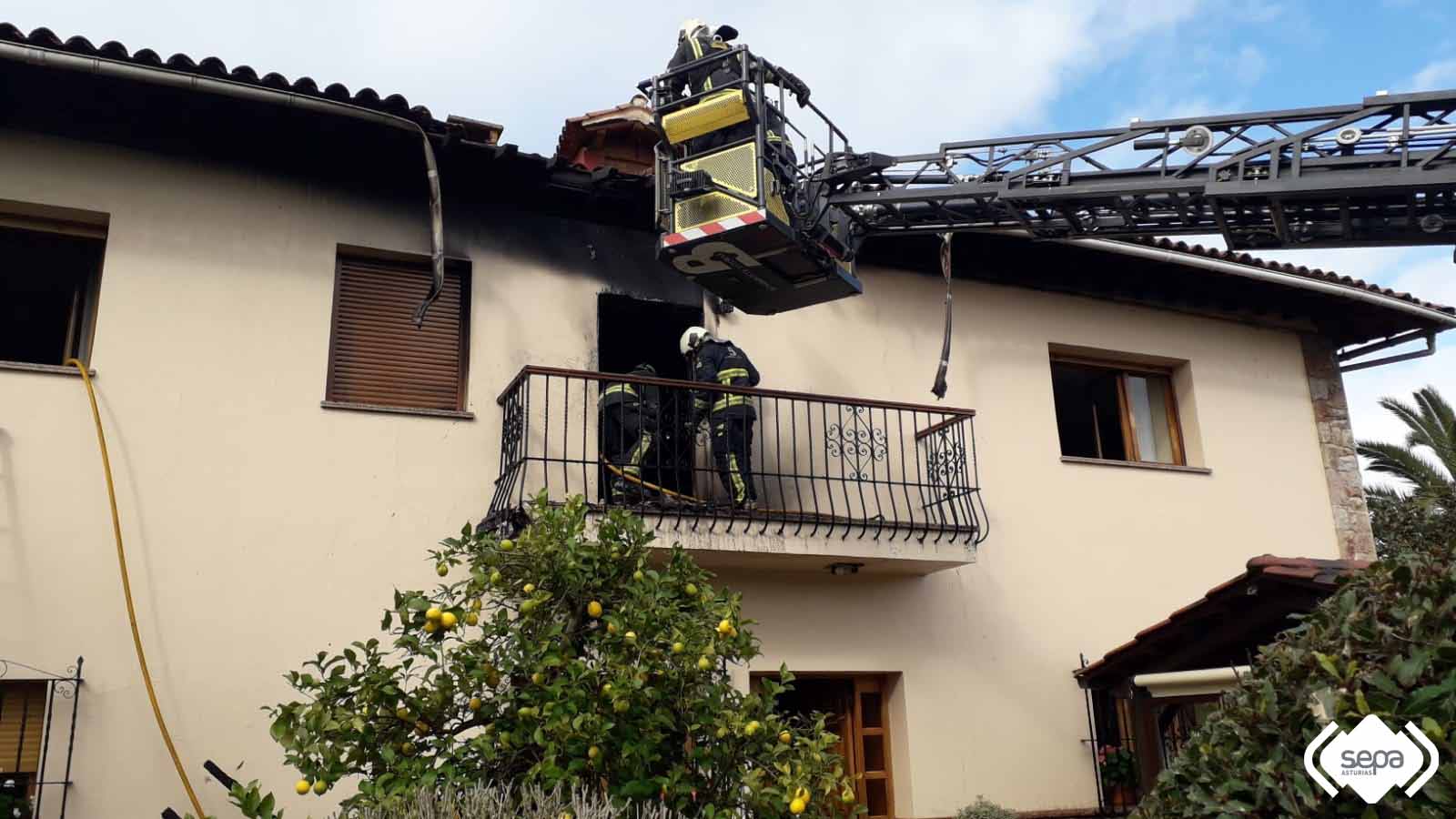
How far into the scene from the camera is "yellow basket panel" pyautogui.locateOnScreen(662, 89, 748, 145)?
313 inches

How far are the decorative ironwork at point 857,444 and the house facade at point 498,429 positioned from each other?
0.03m

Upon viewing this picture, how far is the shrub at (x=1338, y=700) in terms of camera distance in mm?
2955

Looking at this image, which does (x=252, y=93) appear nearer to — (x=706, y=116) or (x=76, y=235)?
(x=76, y=235)

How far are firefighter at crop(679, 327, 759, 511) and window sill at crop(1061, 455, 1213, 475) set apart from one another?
10.1 ft

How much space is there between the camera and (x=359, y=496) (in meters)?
8.43

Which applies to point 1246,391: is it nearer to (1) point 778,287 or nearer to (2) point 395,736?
(1) point 778,287

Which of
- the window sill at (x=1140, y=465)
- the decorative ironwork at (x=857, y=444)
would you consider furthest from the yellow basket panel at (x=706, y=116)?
the window sill at (x=1140, y=465)

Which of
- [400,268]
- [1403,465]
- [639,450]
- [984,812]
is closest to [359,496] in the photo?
[400,268]

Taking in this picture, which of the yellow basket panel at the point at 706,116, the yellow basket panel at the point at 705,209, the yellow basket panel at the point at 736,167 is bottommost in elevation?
the yellow basket panel at the point at 705,209

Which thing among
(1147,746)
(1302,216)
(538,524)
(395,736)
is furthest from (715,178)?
(1147,746)

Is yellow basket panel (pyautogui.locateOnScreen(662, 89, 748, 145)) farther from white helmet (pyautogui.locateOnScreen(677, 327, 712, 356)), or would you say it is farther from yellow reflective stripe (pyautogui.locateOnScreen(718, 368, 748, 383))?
yellow reflective stripe (pyautogui.locateOnScreen(718, 368, 748, 383))

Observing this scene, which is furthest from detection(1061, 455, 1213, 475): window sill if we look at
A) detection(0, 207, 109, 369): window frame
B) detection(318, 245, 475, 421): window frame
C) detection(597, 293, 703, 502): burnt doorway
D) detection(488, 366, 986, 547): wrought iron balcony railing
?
detection(0, 207, 109, 369): window frame

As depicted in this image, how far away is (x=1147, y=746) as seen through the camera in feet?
27.0

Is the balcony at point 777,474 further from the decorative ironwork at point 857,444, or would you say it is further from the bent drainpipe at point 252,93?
the bent drainpipe at point 252,93
